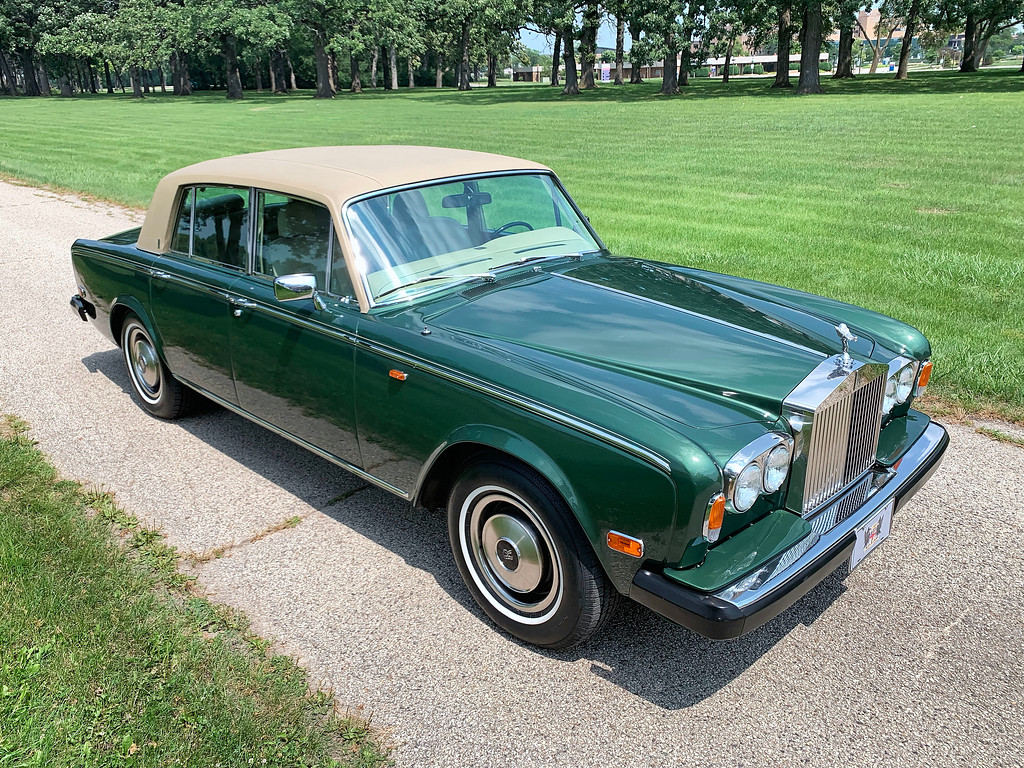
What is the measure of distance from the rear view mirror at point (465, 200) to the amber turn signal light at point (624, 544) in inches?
76.2

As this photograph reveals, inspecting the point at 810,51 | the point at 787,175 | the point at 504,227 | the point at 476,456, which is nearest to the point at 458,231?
the point at 504,227

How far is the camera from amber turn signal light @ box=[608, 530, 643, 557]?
2634mm

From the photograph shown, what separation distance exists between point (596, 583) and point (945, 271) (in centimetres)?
686

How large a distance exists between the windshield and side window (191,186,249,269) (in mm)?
917

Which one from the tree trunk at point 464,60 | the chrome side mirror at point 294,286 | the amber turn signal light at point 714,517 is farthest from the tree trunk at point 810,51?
the amber turn signal light at point 714,517

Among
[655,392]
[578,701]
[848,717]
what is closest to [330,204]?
[655,392]

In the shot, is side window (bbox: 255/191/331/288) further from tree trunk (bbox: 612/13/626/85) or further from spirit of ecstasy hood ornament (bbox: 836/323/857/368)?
tree trunk (bbox: 612/13/626/85)

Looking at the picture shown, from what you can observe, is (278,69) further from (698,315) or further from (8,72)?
(698,315)

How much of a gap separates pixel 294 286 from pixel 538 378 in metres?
1.26

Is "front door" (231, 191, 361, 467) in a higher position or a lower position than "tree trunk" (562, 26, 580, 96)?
lower

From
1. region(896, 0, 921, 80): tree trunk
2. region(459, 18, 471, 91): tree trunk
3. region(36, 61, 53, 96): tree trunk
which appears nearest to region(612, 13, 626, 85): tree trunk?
region(459, 18, 471, 91): tree trunk

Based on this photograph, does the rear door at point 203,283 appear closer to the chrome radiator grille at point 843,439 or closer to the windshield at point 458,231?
the windshield at point 458,231

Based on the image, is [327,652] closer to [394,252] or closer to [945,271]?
[394,252]

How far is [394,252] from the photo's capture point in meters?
3.70
